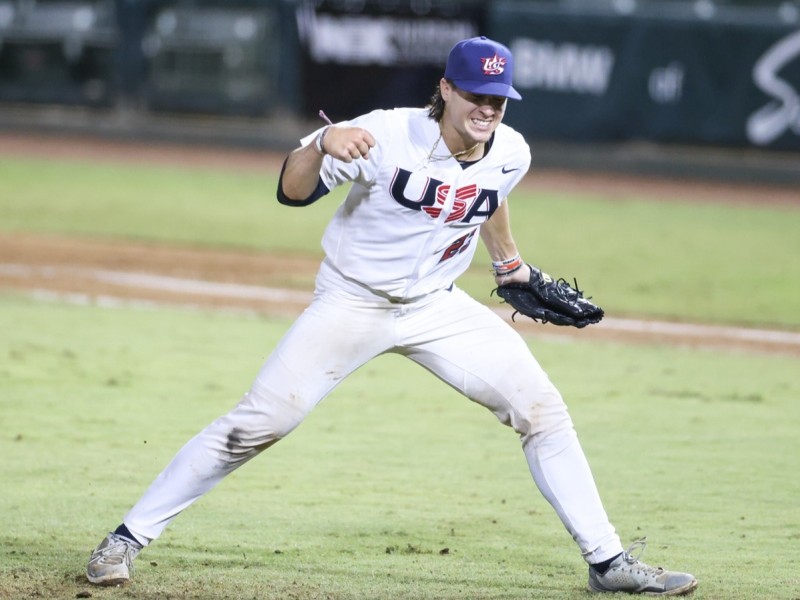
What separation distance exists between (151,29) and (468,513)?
49.6 ft

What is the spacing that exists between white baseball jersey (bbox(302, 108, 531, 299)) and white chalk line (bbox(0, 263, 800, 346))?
5.28 meters

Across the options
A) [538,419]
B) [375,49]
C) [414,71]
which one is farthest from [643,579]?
[375,49]

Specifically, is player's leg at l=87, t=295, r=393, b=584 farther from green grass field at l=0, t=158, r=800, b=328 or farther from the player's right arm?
green grass field at l=0, t=158, r=800, b=328

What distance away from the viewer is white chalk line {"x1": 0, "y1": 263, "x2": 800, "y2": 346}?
958 centimetres

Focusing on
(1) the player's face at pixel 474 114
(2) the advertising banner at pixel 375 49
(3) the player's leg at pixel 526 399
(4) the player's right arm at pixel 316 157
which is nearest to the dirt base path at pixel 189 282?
(3) the player's leg at pixel 526 399

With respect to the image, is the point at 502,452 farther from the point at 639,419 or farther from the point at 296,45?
the point at 296,45

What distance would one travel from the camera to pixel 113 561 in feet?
14.3

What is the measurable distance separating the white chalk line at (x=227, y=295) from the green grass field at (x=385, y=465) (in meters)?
0.39

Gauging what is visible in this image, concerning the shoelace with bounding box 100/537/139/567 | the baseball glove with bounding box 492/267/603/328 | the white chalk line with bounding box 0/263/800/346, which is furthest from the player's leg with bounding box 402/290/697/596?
the white chalk line with bounding box 0/263/800/346

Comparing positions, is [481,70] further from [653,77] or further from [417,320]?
[653,77]

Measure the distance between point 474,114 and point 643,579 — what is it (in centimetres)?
169

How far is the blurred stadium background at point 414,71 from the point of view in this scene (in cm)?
1759

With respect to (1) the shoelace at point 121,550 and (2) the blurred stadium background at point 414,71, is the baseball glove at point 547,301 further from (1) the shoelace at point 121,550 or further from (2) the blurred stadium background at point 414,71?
(2) the blurred stadium background at point 414,71

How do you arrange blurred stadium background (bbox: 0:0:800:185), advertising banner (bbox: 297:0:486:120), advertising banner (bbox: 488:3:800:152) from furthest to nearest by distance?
advertising banner (bbox: 297:0:486:120)
blurred stadium background (bbox: 0:0:800:185)
advertising banner (bbox: 488:3:800:152)
